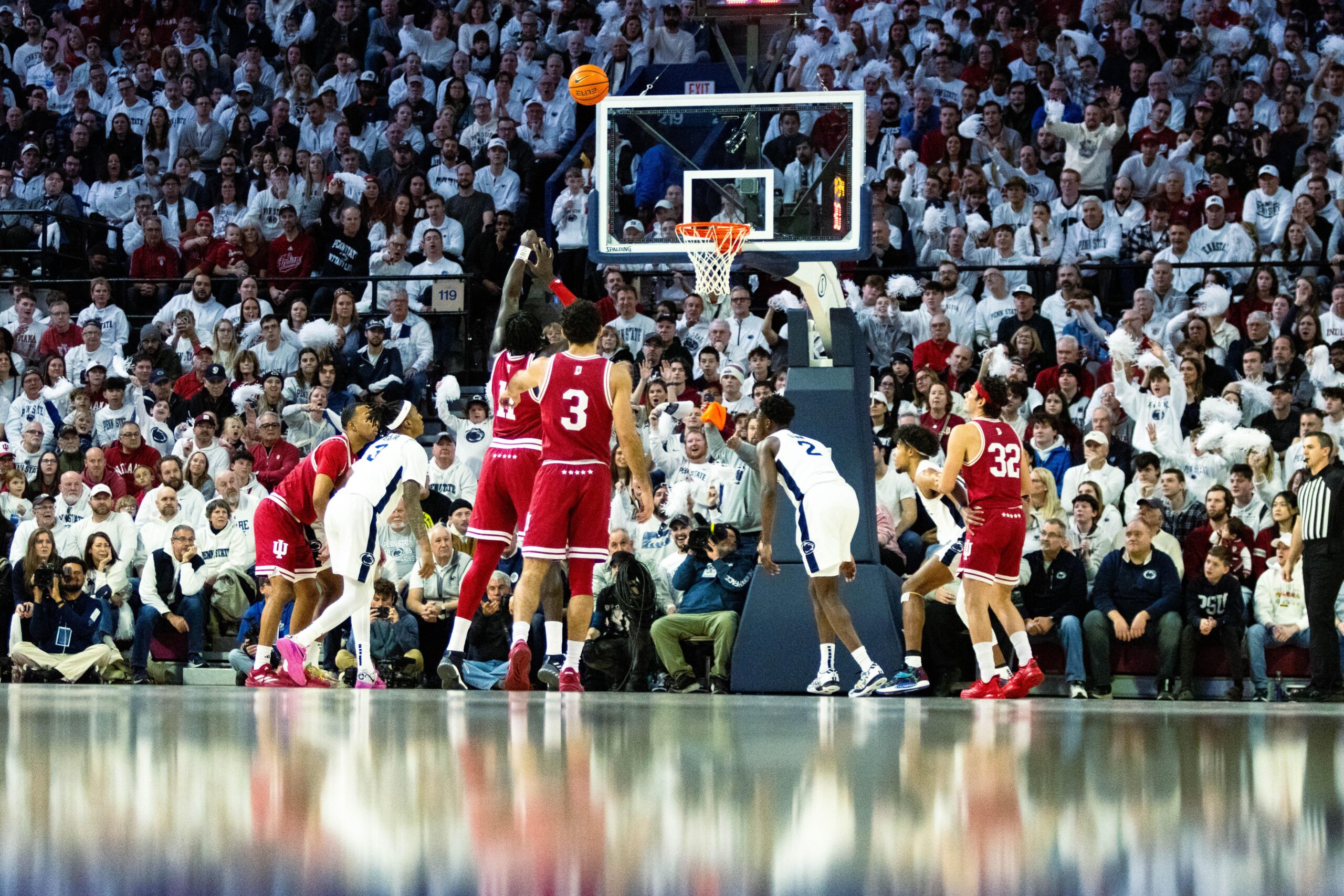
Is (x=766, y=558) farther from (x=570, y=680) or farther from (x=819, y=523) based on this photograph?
(x=570, y=680)

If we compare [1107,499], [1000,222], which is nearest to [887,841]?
[1107,499]

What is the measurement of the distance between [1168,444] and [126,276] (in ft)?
36.0

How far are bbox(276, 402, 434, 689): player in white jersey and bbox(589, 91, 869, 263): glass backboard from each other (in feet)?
7.01

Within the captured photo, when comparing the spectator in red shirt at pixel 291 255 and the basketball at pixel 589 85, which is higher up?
the basketball at pixel 589 85

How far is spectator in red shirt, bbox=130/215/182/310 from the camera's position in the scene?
16.9 metres

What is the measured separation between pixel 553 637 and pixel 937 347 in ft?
19.7

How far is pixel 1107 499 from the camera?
1204cm

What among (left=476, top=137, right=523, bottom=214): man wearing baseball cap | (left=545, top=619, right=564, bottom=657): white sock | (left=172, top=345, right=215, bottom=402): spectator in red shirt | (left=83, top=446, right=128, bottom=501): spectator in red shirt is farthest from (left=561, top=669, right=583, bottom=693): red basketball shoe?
(left=476, top=137, right=523, bottom=214): man wearing baseball cap

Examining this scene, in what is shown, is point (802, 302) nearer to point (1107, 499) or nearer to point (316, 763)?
point (1107, 499)

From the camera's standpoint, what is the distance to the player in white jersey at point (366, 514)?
920cm

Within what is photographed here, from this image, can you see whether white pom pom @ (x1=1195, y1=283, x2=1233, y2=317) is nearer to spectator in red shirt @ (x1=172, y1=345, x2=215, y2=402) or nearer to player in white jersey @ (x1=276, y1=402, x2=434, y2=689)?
player in white jersey @ (x1=276, y1=402, x2=434, y2=689)

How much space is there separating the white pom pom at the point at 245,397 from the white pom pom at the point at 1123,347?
287 inches

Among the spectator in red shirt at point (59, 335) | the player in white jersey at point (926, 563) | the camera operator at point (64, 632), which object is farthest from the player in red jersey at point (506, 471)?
the spectator in red shirt at point (59, 335)

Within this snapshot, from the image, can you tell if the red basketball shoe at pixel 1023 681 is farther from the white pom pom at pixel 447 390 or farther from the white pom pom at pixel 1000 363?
the white pom pom at pixel 447 390
